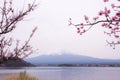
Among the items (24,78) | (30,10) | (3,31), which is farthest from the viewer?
(24,78)

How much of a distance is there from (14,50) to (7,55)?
0.37m

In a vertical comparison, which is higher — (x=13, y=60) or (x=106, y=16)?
(x=106, y=16)

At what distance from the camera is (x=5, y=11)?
7.91m

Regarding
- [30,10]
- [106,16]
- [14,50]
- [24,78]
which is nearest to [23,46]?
[14,50]

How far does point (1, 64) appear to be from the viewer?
24.7 ft

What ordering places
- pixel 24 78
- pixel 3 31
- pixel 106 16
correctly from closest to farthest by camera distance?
pixel 3 31, pixel 106 16, pixel 24 78

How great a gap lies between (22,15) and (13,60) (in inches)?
36.8

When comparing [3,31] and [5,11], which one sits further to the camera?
[5,11]

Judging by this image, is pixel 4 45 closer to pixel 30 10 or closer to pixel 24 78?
pixel 30 10

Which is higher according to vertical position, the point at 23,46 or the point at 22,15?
the point at 22,15

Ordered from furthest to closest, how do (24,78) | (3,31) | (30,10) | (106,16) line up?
1. (24,78)
2. (106,16)
3. (30,10)
4. (3,31)

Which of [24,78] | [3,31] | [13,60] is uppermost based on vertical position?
[3,31]

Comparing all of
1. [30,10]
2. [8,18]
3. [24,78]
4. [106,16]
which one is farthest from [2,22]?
[24,78]

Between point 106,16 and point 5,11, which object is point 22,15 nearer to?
point 5,11
